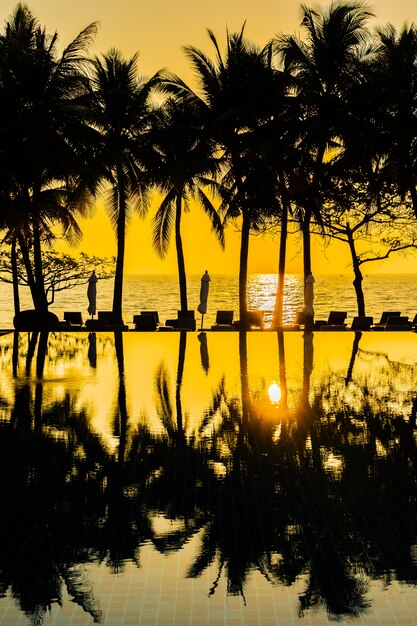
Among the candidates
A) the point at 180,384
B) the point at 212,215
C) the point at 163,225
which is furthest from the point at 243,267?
the point at 180,384

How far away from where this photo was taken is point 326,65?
29156 mm

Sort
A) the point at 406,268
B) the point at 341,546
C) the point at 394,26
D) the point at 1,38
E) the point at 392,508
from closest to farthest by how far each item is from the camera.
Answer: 1. the point at 341,546
2. the point at 392,508
3. the point at 1,38
4. the point at 394,26
5. the point at 406,268

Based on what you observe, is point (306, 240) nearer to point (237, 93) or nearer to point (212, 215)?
point (212, 215)

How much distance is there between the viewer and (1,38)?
28125 mm

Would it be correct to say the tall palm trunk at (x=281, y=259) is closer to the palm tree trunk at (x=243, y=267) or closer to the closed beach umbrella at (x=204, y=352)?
the palm tree trunk at (x=243, y=267)

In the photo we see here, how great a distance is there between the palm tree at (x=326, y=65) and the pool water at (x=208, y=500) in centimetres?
→ 1587

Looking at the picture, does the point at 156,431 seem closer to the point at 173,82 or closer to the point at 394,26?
the point at 173,82

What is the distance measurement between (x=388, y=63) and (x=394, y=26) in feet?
4.97

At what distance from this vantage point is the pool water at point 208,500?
5344 mm

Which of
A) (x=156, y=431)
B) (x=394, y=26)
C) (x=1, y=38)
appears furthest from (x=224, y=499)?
(x=394, y=26)

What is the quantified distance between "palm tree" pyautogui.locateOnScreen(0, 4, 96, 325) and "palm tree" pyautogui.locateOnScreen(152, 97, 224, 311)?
2992 mm

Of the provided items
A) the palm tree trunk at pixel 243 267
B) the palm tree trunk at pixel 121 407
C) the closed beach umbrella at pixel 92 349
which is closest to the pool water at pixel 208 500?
the palm tree trunk at pixel 121 407

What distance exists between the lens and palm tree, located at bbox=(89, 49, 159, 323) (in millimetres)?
30484

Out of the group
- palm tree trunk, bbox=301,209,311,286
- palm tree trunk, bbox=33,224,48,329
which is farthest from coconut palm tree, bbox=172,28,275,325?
palm tree trunk, bbox=33,224,48,329
